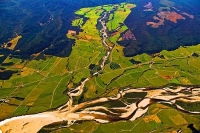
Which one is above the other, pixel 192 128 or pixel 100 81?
pixel 100 81

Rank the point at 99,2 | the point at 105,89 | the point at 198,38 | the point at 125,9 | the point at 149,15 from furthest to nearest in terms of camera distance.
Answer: the point at 99,2, the point at 125,9, the point at 149,15, the point at 198,38, the point at 105,89

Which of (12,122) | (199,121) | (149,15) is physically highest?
(149,15)

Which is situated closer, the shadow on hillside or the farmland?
the shadow on hillside

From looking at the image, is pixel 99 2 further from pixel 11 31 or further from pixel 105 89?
pixel 105 89

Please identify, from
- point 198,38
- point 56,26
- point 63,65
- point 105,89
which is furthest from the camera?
point 56,26

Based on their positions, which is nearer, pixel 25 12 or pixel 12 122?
pixel 12 122

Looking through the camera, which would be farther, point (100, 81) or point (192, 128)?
point (100, 81)

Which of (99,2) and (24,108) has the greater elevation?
(99,2)

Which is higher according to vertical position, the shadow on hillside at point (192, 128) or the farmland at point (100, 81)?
the farmland at point (100, 81)

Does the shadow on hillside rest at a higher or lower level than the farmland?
lower

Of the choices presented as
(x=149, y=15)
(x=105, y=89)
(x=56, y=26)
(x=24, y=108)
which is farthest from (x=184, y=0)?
(x=24, y=108)

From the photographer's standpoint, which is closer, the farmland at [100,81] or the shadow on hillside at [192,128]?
the shadow on hillside at [192,128]
